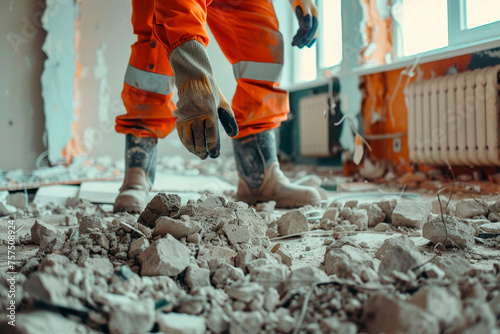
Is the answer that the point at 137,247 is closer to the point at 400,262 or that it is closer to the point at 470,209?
the point at 400,262

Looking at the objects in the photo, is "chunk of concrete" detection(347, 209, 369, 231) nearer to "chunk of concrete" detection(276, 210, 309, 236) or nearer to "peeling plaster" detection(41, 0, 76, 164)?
"chunk of concrete" detection(276, 210, 309, 236)

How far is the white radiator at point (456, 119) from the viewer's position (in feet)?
7.12

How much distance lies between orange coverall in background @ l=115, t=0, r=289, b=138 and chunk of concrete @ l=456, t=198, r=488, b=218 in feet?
2.66

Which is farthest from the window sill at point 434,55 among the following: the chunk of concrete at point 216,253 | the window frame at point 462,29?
the chunk of concrete at point 216,253

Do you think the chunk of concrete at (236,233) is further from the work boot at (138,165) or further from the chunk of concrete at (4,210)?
the chunk of concrete at (4,210)

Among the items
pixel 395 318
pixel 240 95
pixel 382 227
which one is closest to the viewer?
pixel 395 318

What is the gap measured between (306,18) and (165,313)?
1.39m

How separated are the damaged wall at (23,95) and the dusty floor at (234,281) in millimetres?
2323

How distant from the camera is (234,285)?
62cm

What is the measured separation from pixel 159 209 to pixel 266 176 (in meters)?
0.77

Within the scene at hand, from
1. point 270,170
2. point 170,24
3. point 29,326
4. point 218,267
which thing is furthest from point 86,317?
point 270,170

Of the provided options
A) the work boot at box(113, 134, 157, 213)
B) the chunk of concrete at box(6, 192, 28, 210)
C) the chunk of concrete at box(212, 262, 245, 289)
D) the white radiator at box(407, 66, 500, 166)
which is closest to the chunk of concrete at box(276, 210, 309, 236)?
the chunk of concrete at box(212, 262, 245, 289)

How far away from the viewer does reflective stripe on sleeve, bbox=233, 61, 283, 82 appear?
61.7 inches

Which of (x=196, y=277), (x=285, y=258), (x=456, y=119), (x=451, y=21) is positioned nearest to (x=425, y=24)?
(x=451, y=21)
